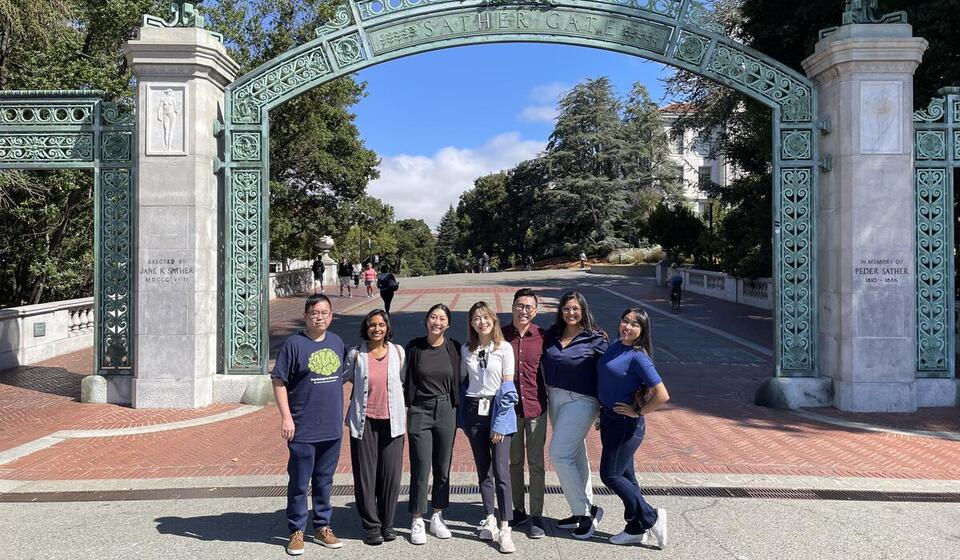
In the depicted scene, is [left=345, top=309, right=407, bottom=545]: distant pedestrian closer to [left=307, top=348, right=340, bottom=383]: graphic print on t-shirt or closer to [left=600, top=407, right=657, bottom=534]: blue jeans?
[left=307, top=348, right=340, bottom=383]: graphic print on t-shirt

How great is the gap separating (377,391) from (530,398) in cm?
101

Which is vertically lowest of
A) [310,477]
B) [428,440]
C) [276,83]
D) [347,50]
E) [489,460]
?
[310,477]

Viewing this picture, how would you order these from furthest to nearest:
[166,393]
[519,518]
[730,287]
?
[730,287] → [166,393] → [519,518]

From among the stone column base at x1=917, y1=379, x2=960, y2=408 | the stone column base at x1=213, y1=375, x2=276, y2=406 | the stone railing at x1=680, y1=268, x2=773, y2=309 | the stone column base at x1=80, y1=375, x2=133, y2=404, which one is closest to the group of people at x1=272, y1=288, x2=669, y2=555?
the stone column base at x1=213, y1=375, x2=276, y2=406

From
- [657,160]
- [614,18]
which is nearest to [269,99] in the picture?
[614,18]

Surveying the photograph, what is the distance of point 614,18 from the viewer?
31.2ft

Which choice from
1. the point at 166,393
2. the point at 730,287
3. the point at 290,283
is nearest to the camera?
the point at 166,393

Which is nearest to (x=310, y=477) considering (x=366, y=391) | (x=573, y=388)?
(x=366, y=391)

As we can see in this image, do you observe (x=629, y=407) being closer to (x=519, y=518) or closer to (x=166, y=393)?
(x=519, y=518)

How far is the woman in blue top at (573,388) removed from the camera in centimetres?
457

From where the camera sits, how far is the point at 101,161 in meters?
9.11

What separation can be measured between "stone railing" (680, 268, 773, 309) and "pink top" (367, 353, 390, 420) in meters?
20.1

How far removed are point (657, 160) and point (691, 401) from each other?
4974 cm

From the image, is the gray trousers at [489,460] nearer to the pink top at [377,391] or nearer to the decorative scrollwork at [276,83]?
the pink top at [377,391]
